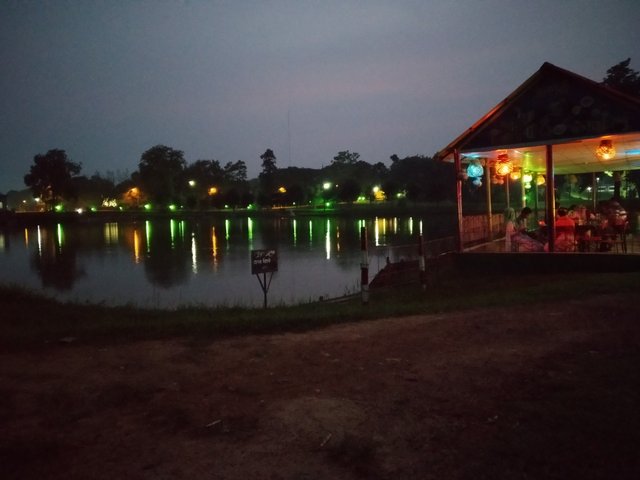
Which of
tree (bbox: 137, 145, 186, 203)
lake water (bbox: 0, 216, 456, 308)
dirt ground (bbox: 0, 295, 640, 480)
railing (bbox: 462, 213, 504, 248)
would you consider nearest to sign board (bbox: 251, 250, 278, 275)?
lake water (bbox: 0, 216, 456, 308)

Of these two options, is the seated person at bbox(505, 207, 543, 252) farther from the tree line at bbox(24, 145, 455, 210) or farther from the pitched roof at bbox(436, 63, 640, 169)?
the tree line at bbox(24, 145, 455, 210)

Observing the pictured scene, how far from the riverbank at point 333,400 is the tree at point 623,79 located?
2982 cm

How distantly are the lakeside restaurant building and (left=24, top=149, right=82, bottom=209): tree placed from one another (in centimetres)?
9271

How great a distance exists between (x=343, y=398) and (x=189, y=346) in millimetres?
2612

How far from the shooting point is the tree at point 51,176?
92.7 m

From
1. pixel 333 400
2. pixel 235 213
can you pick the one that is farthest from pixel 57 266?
pixel 235 213

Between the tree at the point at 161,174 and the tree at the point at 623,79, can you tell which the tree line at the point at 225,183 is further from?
the tree at the point at 623,79

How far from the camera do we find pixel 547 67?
13438 mm

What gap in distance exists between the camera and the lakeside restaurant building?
12844 mm

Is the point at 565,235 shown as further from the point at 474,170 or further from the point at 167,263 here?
the point at 167,263

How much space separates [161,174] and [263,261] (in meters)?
91.6

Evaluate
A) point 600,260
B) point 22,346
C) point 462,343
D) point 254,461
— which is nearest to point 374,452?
point 254,461

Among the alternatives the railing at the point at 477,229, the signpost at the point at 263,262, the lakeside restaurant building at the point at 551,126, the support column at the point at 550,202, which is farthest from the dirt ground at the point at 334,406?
the railing at the point at 477,229

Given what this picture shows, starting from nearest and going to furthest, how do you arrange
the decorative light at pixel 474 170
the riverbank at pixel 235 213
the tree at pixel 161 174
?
the decorative light at pixel 474 170
the riverbank at pixel 235 213
the tree at pixel 161 174
